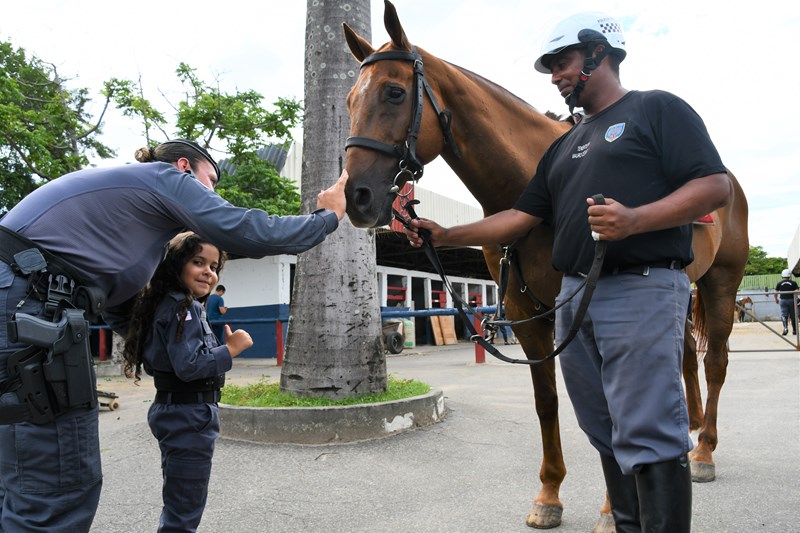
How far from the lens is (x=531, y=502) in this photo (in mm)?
3438

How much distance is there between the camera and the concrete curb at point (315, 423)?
15.7 feet

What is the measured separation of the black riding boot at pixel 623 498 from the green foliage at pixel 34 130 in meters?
12.7

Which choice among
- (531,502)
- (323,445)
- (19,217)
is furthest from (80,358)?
(323,445)

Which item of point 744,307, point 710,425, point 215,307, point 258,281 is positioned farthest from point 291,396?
point 744,307

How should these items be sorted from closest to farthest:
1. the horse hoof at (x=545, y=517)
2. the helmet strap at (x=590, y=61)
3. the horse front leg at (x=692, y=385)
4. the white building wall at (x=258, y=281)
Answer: the helmet strap at (x=590, y=61), the horse hoof at (x=545, y=517), the horse front leg at (x=692, y=385), the white building wall at (x=258, y=281)

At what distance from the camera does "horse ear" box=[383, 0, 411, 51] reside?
2441 millimetres

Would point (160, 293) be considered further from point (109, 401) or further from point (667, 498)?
point (109, 401)

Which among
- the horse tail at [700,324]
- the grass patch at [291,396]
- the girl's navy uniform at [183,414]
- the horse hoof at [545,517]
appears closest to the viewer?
the girl's navy uniform at [183,414]

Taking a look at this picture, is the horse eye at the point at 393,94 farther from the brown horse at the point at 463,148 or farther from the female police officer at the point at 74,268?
the female police officer at the point at 74,268

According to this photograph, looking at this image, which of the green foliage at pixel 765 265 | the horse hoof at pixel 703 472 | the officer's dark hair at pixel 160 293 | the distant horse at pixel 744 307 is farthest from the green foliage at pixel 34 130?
the green foliage at pixel 765 265

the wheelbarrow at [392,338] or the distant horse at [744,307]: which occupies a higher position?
the distant horse at [744,307]

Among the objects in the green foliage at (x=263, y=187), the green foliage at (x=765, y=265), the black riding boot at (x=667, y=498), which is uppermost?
the green foliage at (x=765, y=265)

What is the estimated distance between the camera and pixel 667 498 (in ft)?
5.85

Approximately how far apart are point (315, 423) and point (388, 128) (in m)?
3.13
